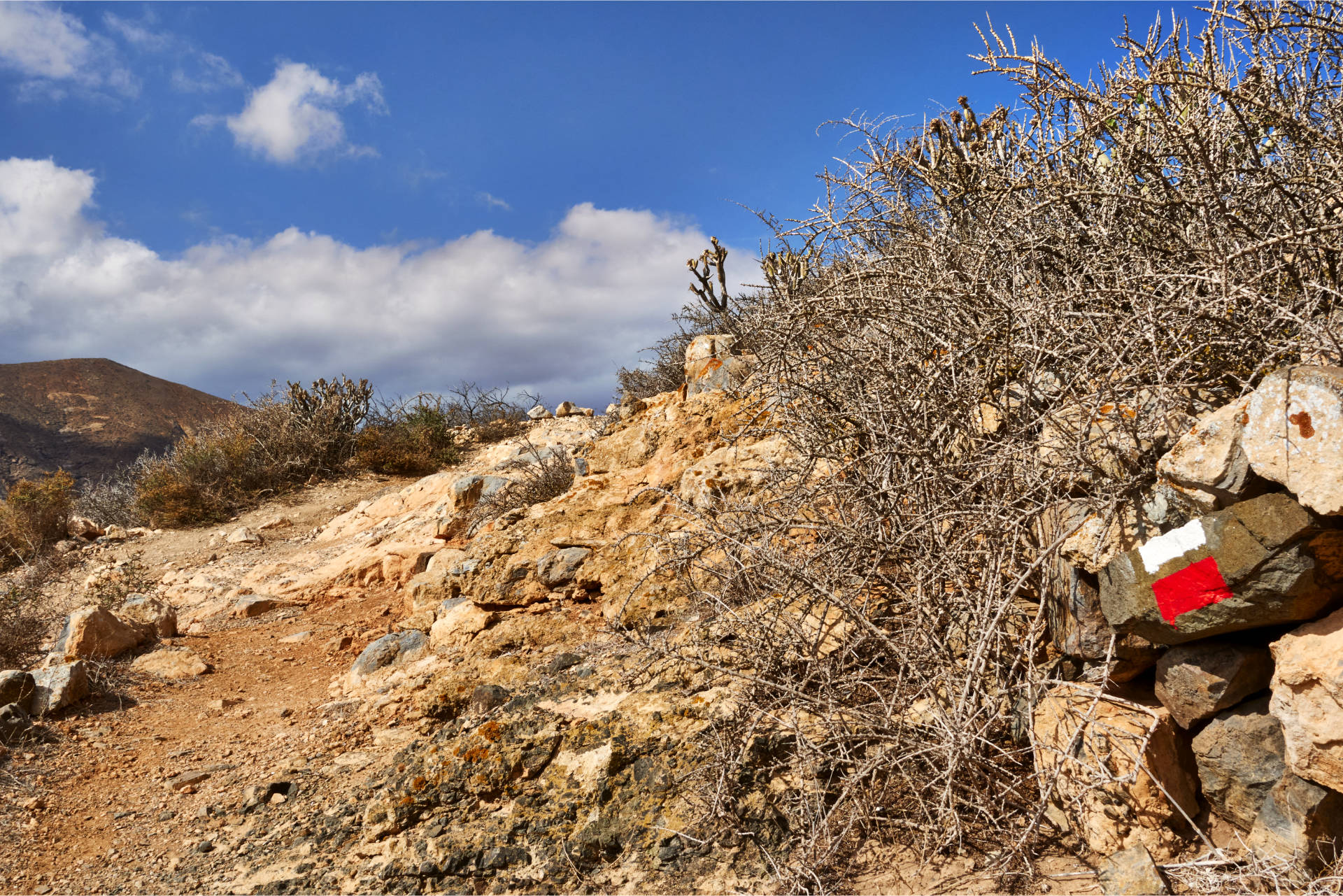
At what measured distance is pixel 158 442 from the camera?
2384cm

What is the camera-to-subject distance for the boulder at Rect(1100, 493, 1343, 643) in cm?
216

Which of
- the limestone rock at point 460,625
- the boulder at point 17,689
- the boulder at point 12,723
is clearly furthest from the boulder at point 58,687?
the limestone rock at point 460,625

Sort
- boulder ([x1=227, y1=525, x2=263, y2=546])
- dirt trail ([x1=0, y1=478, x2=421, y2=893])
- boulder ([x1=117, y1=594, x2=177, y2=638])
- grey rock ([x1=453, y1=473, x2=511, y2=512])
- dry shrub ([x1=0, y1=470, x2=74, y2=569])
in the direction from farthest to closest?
dry shrub ([x1=0, y1=470, x2=74, y2=569]), boulder ([x1=227, y1=525, x2=263, y2=546]), grey rock ([x1=453, y1=473, x2=511, y2=512]), boulder ([x1=117, y1=594, x2=177, y2=638]), dirt trail ([x1=0, y1=478, x2=421, y2=893])

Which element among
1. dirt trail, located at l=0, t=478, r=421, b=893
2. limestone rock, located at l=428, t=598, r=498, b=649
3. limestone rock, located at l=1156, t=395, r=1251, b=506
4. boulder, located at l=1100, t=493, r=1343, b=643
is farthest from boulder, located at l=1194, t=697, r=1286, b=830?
limestone rock, located at l=428, t=598, r=498, b=649

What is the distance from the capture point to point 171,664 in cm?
587

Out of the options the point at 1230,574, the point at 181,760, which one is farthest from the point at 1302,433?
the point at 181,760

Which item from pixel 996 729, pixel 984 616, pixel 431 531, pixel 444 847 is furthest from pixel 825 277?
pixel 431 531

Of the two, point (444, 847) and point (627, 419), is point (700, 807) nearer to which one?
point (444, 847)

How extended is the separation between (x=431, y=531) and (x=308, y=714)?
11.7 ft

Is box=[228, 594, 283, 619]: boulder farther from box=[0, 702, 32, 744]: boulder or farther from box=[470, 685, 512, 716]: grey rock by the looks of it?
box=[470, 685, 512, 716]: grey rock

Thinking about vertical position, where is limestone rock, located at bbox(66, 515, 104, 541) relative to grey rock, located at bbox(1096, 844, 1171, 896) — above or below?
above

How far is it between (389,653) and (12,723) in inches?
85.2

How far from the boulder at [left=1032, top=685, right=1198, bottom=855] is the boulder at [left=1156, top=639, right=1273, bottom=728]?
108mm

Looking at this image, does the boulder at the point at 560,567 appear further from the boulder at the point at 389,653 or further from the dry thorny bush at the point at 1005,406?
the dry thorny bush at the point at 1005,406
